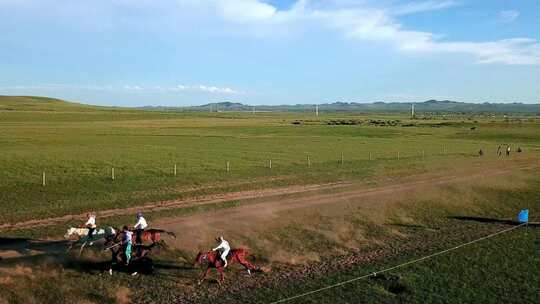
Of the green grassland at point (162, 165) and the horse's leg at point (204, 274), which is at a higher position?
the green grassland at point (162, 165)

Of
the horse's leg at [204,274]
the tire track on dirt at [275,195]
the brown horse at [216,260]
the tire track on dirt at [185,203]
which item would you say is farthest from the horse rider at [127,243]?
the tire track on dirt at [185,203]

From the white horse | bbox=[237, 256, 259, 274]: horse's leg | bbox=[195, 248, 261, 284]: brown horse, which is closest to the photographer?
bbox=[195, 248, 261, 284]: brown horse

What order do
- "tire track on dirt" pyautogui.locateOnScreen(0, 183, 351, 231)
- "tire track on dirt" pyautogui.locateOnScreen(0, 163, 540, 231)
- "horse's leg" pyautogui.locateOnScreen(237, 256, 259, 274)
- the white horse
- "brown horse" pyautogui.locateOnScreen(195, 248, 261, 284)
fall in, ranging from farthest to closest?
1. "tire track on dirt" pyautogui.locateOnScreen(0, 163, 540, 231)
2. "tire track on dirt" pyautogui.locateOnScreen(0, 183, 351, 231)
3. the white horse
4. "horse's leg" pyautogui.locateOnScreen(237, 256, 259, 274)
5. "brown horse" pyautogui.locateOnScreen(195, 248, 261, 284)

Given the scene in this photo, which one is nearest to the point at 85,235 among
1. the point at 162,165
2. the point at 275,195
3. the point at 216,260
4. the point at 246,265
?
the point at 216,260

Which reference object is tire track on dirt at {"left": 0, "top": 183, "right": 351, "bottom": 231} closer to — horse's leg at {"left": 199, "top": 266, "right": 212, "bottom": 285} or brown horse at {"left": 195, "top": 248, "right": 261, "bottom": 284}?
horse's leg at {"left": 199, "top": 266, "right": 212, "bottom": 285}

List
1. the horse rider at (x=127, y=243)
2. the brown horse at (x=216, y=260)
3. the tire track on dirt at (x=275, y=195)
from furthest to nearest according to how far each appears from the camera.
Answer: the tire track on dirt at (x=275, y=195), the horse rider at (x=127, y=243), the brown horse at (x=216, y=260)

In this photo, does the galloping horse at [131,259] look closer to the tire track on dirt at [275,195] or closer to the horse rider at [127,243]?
the horse rider at [127,243]

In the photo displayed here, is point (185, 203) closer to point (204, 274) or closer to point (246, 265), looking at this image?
point (246, 265)

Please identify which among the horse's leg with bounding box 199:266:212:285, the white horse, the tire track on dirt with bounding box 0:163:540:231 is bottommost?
the horse's leg with bounding box 199:266:212:285

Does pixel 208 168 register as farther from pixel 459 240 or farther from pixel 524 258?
pixel 524 258

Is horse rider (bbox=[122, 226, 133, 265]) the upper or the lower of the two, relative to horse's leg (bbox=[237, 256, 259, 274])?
upper

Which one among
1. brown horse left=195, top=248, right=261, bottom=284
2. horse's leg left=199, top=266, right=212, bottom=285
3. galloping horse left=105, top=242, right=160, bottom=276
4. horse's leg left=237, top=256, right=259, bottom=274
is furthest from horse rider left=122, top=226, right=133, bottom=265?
horse's leg left=237, top=256, right=259, bottom=274

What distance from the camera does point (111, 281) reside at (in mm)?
20344

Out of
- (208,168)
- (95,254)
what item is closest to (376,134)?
(208,168)
